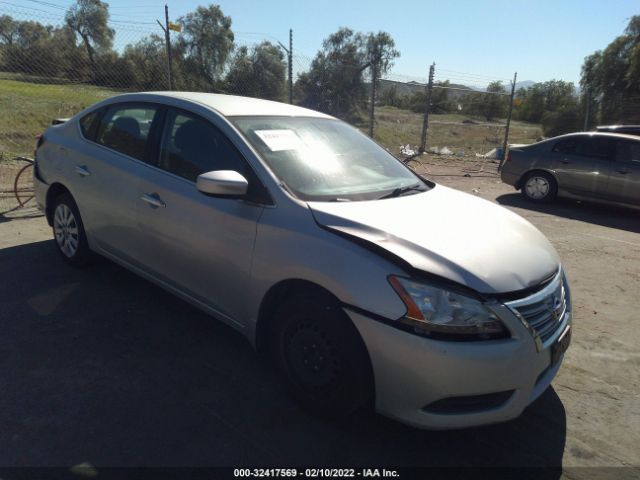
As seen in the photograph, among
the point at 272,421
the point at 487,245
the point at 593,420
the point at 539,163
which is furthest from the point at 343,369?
the point at 539,163

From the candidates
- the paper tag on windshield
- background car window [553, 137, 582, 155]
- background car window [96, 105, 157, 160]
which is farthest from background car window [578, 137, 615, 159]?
background car window [96, 105, 157, 160]

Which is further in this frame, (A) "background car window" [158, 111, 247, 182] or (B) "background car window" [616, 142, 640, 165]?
(B) "background car window" [616, 142, 640, 165]

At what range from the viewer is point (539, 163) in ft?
30.7

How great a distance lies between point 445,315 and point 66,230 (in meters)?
3.71

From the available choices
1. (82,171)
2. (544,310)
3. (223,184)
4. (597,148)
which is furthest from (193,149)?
(597,148)

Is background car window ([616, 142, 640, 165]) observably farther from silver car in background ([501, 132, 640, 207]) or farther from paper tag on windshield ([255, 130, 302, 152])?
paper tag on windshield ([255, 130, 302, 152])

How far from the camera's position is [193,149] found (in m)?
3.40

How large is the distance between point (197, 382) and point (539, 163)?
8.37m

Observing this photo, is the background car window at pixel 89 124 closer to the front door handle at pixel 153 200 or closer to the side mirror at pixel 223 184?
the front door handle at pixel 153 200

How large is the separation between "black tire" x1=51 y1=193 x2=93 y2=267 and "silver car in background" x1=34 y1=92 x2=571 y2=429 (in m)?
0.31

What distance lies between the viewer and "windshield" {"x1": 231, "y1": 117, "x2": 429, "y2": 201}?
3.03 m

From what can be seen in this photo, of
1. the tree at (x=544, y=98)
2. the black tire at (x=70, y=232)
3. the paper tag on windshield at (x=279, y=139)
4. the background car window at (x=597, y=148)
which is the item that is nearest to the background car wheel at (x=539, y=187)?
the background car window at (x=597, y=148)

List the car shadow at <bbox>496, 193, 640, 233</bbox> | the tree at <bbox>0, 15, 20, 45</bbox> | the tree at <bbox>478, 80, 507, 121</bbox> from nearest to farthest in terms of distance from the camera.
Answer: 1. the car shadow at <bbox>496, 193, 640, 233</bbox>
2. the tree at <bbox>0, 15, 20, 45</bbox>
3. the tree at <bbox>478, 80, 507, 121</bbox>

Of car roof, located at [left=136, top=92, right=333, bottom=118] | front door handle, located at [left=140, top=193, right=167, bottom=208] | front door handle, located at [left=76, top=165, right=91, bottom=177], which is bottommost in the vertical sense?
front door handle, located at [left=140, top=193, right=167, bottom=208]
